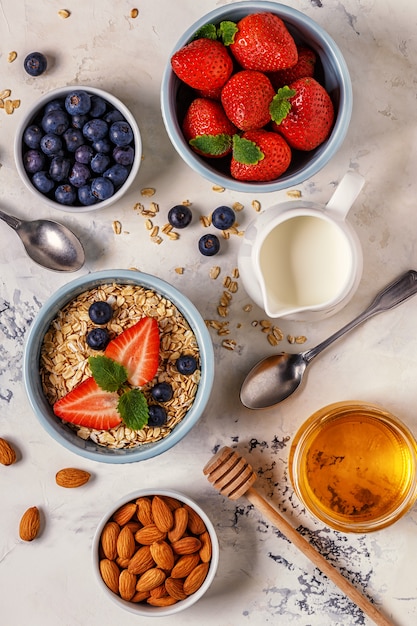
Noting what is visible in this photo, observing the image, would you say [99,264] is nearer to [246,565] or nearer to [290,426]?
[290,426]

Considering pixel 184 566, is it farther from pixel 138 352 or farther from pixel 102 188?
pixel 102 188

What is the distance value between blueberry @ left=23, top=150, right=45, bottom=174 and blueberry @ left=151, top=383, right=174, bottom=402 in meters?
0.45

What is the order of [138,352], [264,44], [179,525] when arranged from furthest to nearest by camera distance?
1. [179,525]
2. [138,352]
3. [264,44]

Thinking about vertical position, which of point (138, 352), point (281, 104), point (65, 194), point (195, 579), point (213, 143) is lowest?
point (195, 579)

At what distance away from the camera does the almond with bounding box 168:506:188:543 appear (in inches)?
55.2

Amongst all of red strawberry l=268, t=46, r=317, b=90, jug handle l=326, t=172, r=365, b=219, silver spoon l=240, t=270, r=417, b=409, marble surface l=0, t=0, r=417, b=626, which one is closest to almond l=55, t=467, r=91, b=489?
marble surface l=0, t=0, r=417, b=626

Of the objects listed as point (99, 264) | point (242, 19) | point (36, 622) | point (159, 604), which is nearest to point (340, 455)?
point (159, 604)

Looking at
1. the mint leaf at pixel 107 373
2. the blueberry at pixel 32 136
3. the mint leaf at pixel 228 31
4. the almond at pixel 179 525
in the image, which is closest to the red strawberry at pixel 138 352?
the mint leaf at pixel 107 373

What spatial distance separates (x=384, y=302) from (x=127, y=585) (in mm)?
715

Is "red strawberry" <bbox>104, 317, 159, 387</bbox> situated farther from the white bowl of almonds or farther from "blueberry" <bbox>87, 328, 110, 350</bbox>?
the white bowl of almonds

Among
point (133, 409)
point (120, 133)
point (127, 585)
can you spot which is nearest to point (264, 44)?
point (120, 133)

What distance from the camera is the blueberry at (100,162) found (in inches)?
52.8

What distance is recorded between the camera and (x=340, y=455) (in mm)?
1432

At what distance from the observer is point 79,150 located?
1.35m
